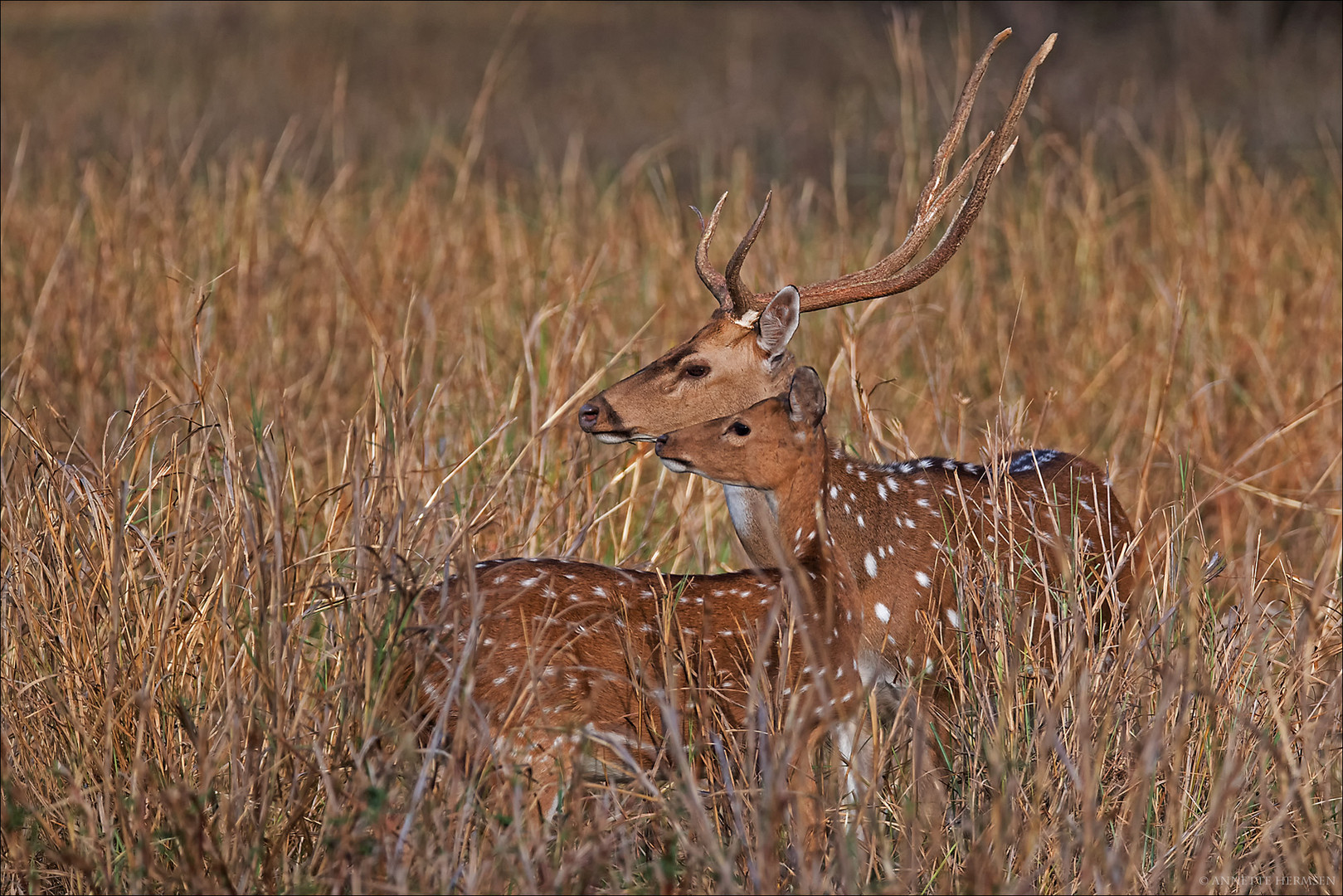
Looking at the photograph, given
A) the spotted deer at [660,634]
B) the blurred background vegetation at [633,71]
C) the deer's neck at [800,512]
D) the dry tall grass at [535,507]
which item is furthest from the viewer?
the blurred background vegetation at [633,71]

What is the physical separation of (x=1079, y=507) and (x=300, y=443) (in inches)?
83.6

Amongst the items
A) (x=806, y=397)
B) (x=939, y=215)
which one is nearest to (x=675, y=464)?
(x=806, y=397)

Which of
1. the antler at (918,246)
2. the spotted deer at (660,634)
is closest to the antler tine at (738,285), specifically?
the antler at (918,246)

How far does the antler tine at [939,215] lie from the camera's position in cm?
372

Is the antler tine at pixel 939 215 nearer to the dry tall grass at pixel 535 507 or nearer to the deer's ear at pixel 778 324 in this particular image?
the deer's ear at pixel 778 324

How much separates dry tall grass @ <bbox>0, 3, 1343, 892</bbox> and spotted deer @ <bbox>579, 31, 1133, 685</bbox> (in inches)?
6.4

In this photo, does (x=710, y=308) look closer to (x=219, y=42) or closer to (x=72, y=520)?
(x=72, y=520)

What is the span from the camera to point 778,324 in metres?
3.86

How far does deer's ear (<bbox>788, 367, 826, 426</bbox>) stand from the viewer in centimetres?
320

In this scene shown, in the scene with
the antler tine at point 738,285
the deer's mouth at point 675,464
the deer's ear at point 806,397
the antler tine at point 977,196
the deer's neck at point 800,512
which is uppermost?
the antler tine at point 977,196

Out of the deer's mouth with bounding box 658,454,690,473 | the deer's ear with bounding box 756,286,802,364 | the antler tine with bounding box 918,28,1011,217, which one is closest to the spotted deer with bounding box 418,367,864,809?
the deer's mouth with bounding box 658,454,690,473

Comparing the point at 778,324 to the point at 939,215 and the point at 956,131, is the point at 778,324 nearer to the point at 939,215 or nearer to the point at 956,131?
the point at 939,215

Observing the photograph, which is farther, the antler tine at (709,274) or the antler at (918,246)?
the antler tine at (709,274)

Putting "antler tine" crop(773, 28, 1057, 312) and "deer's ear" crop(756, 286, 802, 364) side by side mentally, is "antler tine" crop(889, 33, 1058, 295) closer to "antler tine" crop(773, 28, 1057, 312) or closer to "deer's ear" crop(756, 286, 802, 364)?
"antler tine" crop(773, 28, 1057, 312)
